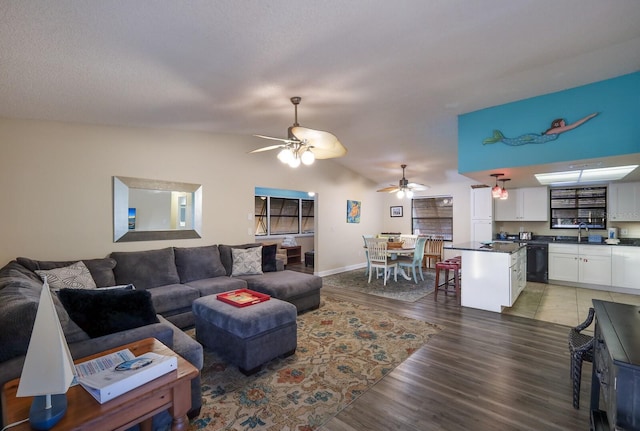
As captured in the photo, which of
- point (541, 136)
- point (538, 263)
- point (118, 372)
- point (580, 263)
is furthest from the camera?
point (538, 263)

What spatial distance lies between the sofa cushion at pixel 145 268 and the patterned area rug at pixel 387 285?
298 cm

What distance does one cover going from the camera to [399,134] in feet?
15.4

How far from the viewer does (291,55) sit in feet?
7.33

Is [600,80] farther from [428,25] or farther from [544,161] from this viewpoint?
[428,25]

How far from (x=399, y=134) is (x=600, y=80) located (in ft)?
7.80

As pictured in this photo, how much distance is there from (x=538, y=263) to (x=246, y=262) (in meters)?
5.75

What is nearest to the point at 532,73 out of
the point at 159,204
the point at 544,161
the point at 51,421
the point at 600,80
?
the point at 600,80

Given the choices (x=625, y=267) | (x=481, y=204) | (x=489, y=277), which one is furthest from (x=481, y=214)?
(x=489, y=277)

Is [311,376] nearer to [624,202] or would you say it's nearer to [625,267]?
[625,267]

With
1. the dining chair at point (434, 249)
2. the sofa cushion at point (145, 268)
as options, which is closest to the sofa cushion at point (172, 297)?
the sofa cushion at point (145, 268)

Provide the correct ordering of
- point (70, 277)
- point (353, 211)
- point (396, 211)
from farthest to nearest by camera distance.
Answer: point (396, 211) → point (353, 211) → point (70, 277)

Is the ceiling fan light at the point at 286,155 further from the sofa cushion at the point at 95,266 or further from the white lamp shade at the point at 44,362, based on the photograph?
the sofa cushion at the point at 95,266

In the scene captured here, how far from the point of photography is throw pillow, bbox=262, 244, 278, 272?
466 centimetres

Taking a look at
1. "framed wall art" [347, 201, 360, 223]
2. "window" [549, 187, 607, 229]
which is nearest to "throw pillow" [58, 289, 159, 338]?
"framed wall art" [347, 201, 360, 223]
